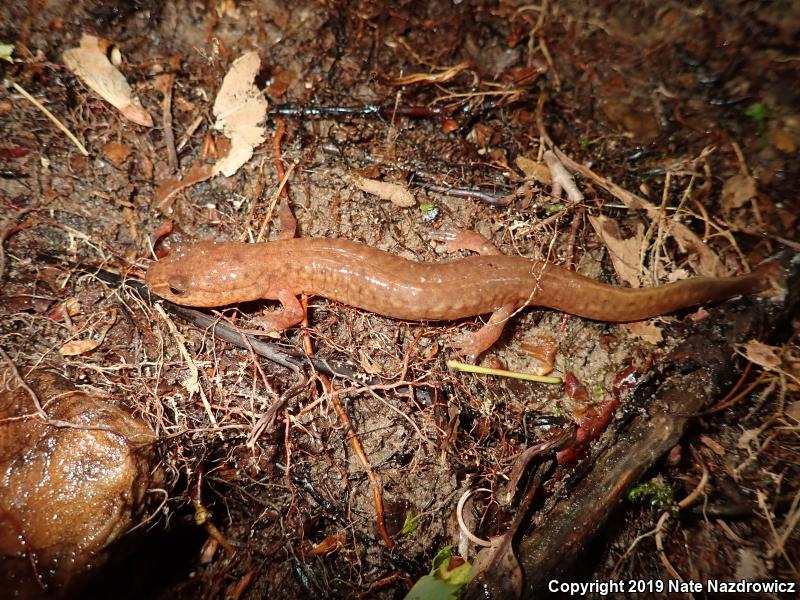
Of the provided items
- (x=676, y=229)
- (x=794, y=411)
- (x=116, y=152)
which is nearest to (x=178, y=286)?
(x=116, y=152)

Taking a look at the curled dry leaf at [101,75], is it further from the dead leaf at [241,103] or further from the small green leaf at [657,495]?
the small green leaf at [657,495]

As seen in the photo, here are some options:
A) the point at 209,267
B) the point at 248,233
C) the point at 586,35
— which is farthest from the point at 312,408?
the point at 586,35

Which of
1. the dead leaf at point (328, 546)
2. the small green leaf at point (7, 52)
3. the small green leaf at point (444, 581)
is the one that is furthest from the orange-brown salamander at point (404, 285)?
the small green leaf at point (7, 52)

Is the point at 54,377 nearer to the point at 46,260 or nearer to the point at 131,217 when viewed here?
the point at 46,260

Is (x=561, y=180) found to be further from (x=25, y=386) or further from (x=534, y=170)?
(x=25, y=386)

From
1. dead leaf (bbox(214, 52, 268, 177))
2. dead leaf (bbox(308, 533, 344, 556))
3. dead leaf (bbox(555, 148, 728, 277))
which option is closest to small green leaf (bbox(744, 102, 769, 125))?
dead leaf (bbox(555, 148, 728, 277))

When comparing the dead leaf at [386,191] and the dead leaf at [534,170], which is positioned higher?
the dead leaf at [534,170]
